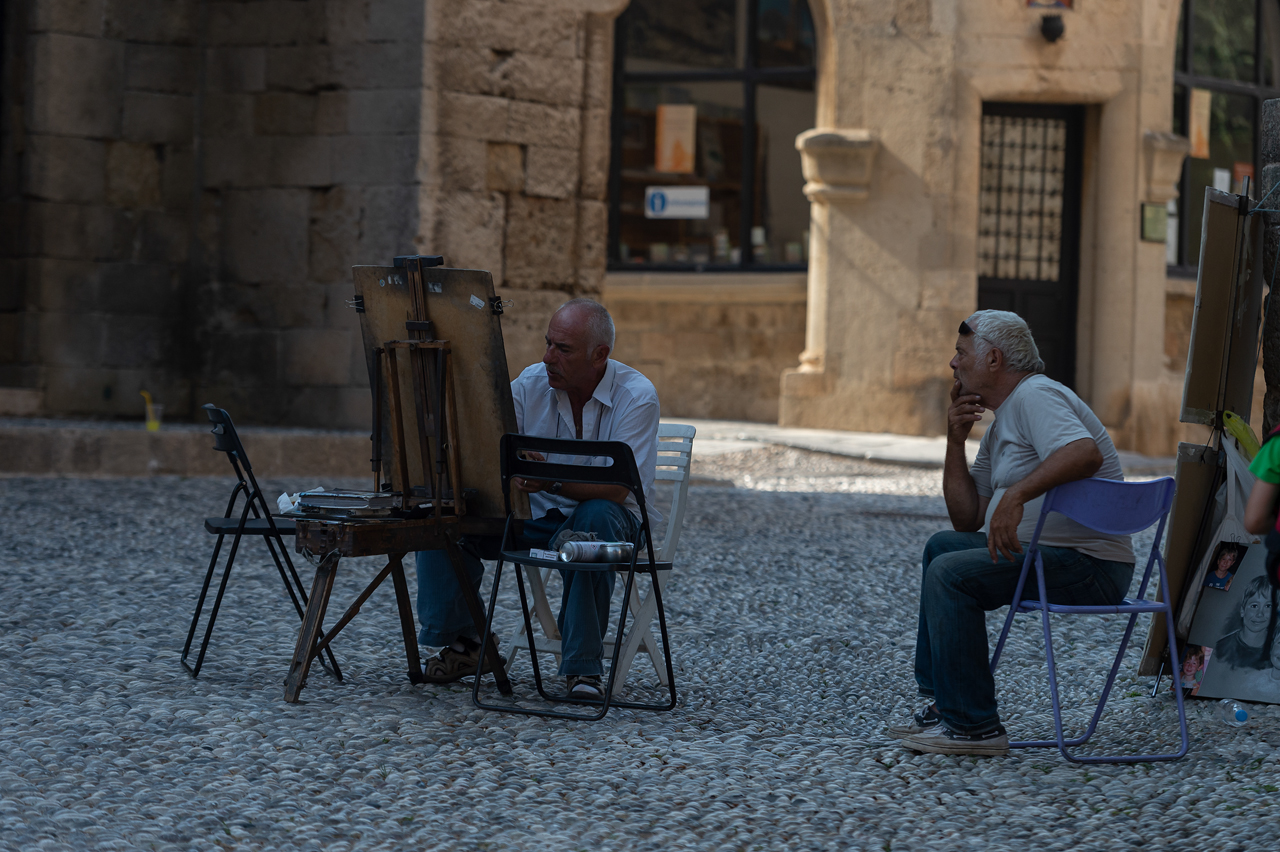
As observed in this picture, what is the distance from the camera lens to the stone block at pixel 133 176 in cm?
1037

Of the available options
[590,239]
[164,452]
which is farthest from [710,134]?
[164,452]

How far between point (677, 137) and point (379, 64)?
19.1 ft

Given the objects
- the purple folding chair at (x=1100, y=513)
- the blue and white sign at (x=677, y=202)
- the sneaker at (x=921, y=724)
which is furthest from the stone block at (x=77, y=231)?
the purple folding chair at (x=1100, y=513)

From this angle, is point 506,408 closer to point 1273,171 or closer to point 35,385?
point 1273,171

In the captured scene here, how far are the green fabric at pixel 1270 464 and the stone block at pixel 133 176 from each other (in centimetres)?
892

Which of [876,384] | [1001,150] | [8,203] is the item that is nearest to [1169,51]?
[1001,150]

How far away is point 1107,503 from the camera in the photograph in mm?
3496

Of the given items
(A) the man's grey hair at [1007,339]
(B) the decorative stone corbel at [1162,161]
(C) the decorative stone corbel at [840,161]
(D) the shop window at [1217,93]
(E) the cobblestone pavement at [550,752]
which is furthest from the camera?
(D) the shop window at [1217,93]

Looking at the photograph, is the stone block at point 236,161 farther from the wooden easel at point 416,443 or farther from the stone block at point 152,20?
the wooden easel at point 416,443

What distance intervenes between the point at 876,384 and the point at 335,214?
5.39m

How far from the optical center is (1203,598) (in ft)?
13.7

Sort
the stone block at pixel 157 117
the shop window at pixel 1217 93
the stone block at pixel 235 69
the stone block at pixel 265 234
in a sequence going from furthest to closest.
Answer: the shop window at pixel 1217 93 → the stone block at pixel 157 117 → the stone block at pixel 235 69 → the stone block at pixel 265 234

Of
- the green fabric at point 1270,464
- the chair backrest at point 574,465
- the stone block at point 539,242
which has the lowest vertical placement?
the chair backrest at point 574,465

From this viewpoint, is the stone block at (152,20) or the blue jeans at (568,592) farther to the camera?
the stone block at (152,20)
